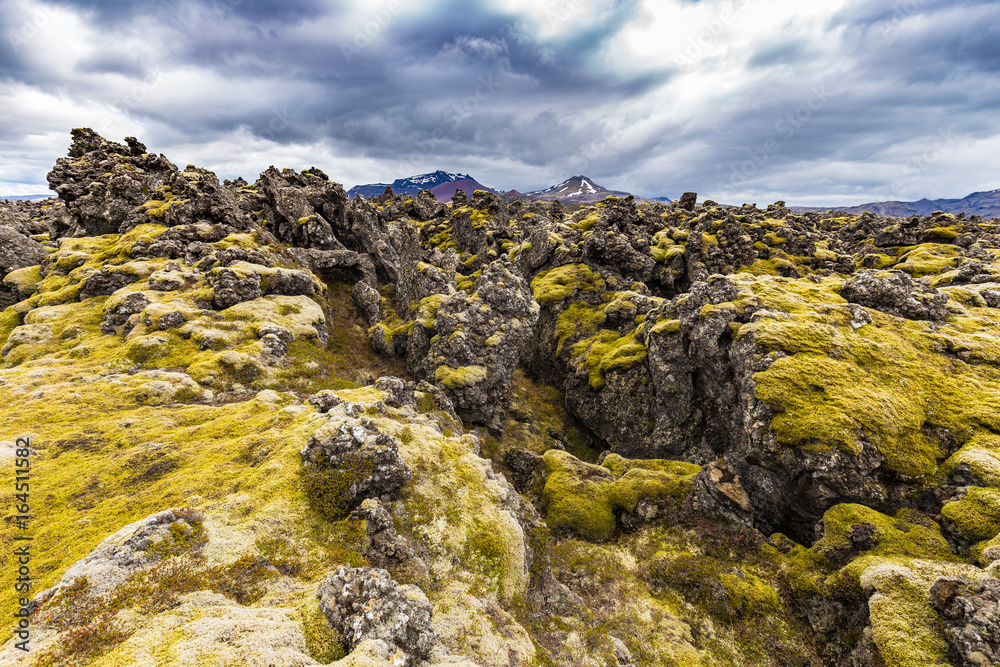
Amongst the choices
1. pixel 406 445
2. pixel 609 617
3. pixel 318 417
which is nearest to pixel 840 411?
pixel 609 617

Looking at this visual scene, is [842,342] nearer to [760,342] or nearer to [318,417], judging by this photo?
[760,342]

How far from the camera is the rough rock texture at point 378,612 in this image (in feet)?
31.0

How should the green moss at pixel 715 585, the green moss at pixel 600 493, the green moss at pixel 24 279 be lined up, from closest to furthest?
the green moss at pixel 715 585 < the green moss at pixel 600 493 < the green moss at pixel 24 279

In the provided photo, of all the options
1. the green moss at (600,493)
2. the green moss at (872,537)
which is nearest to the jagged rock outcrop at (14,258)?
the green moss at (600,493)

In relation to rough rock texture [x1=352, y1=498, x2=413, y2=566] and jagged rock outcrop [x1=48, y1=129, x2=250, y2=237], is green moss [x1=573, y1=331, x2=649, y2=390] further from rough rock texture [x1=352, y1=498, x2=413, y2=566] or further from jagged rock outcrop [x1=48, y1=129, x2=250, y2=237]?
jagged rock outcrop [x1=48, y1=129, x2=250, y2=237]

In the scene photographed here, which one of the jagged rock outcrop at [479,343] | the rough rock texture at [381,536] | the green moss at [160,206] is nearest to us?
the rough rock texture at [381,536]

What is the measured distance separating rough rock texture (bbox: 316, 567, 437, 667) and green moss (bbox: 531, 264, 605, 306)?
36900 millimetres

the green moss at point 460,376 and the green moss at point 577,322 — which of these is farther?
the green moss at point 577,322

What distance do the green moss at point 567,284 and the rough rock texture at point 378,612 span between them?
3690 centimetres

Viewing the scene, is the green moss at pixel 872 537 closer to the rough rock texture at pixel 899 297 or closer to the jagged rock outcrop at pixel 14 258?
the rough rock texture at pixel 899 297

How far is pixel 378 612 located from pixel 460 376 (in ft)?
72.4

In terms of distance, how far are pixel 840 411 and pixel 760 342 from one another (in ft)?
17.9

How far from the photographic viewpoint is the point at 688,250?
5256 cm


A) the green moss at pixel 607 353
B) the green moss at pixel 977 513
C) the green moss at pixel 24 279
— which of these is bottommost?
the green moss at pixel 977 513
